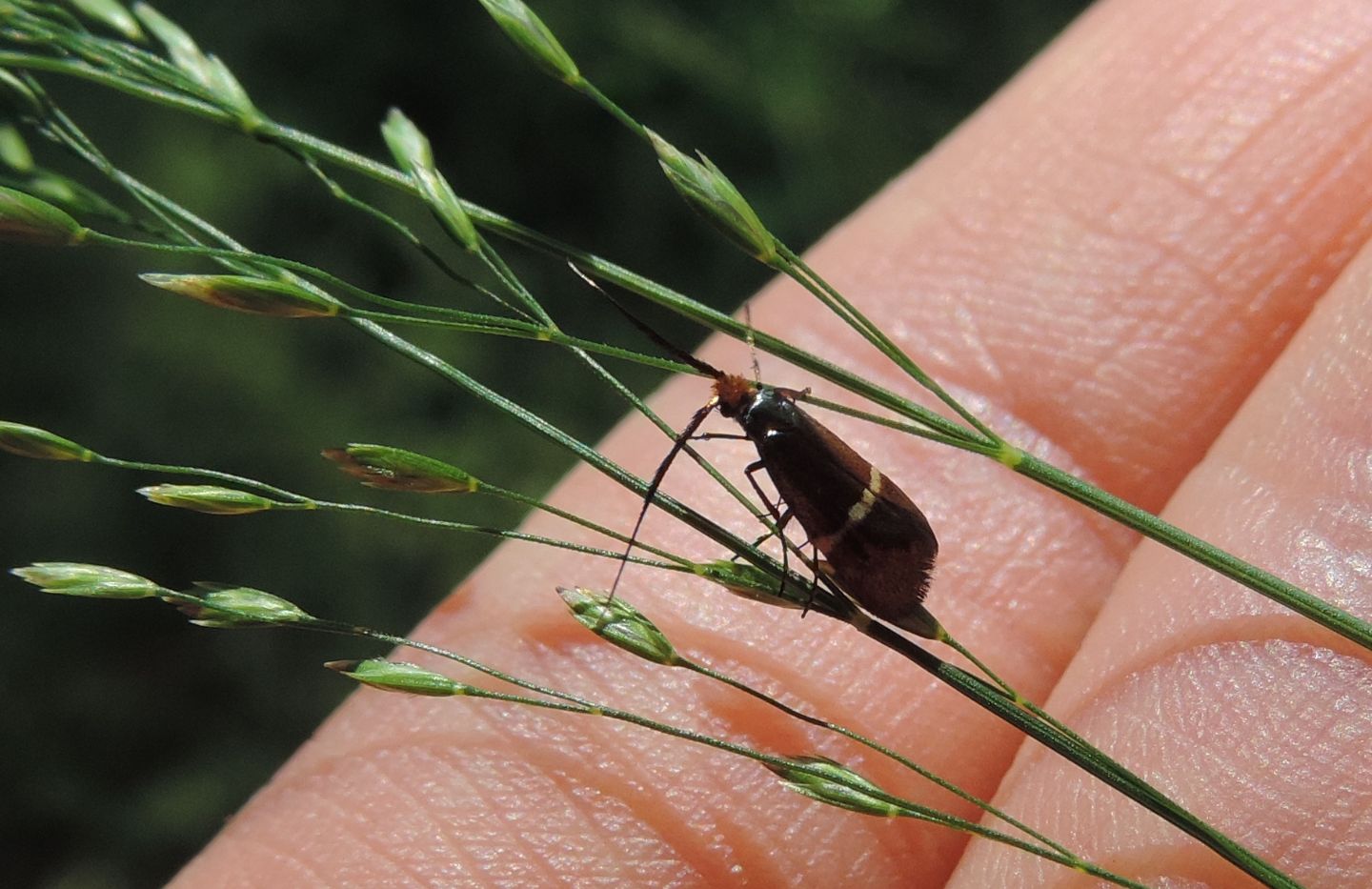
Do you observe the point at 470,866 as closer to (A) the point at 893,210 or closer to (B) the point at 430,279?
(A) the point at 893,210

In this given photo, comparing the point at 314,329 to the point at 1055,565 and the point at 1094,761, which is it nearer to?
the point at 1055,565

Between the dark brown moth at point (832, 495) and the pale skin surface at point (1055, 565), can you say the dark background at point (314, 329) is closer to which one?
the pale skin surface at point (1055, 565)

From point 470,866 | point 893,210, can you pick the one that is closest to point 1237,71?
point 893,210

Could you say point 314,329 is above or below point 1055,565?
below

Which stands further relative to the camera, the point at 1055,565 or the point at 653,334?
the point at 1055,565

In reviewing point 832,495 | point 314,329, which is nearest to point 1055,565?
point 832,495

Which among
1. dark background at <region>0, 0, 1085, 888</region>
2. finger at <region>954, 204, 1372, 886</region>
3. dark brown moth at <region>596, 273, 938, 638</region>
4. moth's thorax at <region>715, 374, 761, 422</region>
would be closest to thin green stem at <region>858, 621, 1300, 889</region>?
dark brown moth at <region>596, 273, 938, 638</region>
